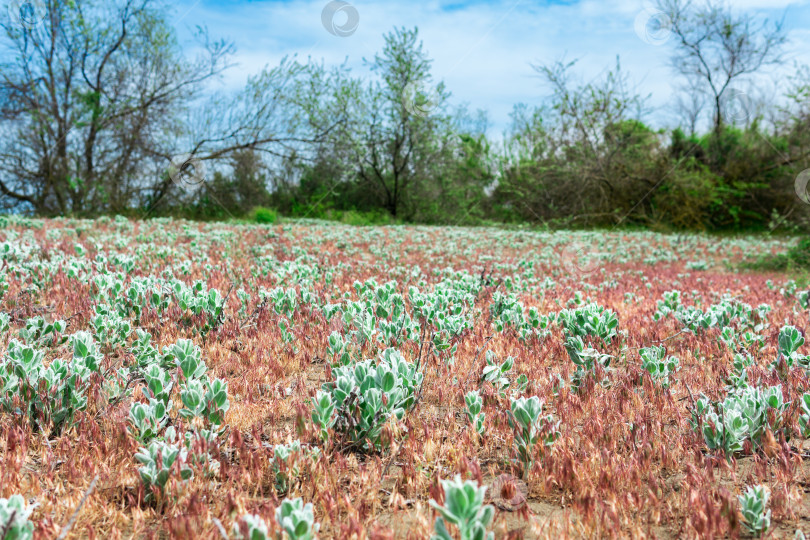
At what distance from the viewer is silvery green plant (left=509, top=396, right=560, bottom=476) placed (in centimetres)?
267

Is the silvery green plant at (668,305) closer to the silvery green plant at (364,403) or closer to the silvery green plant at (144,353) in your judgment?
the silvery green plant at (364,403)

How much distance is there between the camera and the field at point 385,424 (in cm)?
217

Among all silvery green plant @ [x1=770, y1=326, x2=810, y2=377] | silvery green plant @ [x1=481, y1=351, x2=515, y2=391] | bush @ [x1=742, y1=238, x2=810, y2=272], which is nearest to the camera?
silvery green plant @ [x1=481, y1=351, x2=515, y2=391]

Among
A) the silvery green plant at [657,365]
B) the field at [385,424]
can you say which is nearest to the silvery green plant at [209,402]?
the field at [385,424]

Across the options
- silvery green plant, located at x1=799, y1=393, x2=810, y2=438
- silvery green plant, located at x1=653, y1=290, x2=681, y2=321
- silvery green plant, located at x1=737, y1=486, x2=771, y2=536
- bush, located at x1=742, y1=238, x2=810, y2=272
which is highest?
bush, located at x1=742, y1=238, x2=810, y2=272

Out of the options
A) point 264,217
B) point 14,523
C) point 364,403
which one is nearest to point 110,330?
point 364,403

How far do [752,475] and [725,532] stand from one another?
0.48 meters

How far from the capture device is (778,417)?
2887 mm

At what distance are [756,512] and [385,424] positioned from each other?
168 centimetres

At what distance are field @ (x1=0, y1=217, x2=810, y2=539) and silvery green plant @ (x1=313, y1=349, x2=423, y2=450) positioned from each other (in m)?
0.01

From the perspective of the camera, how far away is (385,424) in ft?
9.39

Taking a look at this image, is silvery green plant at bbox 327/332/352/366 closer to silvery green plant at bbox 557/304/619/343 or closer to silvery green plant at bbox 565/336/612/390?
silvery green plant at bbox 565/336/612/390

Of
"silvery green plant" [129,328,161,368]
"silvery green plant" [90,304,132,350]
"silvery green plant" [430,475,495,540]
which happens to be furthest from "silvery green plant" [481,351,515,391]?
"silvery green plant" [90,304,132,350]

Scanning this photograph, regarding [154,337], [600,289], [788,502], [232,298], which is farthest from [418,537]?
[600,289]
